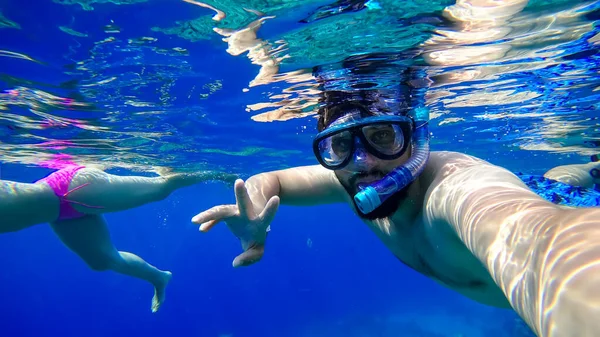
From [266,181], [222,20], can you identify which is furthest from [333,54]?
[266,181]

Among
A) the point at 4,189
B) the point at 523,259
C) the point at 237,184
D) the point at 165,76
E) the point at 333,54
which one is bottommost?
the point at 523,259

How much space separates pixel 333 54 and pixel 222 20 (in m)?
2.46

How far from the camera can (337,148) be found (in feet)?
14.6

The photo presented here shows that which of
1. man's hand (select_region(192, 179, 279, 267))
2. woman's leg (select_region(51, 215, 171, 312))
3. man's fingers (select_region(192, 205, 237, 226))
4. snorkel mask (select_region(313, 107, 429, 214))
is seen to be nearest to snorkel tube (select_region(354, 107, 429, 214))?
snorkel mask (select_region(313, 107, 429, 214))

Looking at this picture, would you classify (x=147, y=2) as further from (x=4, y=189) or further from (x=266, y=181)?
(x=4, y=189)

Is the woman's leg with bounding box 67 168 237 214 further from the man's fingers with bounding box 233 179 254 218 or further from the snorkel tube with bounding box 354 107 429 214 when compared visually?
the snorkel tube with bounding box 354 107 429 214

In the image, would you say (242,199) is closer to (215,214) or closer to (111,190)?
(215,214)

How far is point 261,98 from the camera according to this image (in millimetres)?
10805

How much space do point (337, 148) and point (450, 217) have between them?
6.51ft

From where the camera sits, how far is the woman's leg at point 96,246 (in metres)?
8.95

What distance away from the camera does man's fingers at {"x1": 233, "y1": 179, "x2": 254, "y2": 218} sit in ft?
9.73

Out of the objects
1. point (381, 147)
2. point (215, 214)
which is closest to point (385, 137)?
point (381, 147)

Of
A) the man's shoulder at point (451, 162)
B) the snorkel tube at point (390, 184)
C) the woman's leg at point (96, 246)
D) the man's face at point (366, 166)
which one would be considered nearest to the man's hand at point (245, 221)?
the snorkel tube at point (390, 184)

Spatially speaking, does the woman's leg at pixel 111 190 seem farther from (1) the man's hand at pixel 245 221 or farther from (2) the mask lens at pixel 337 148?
(1) the man's hand at pixel 245 221
